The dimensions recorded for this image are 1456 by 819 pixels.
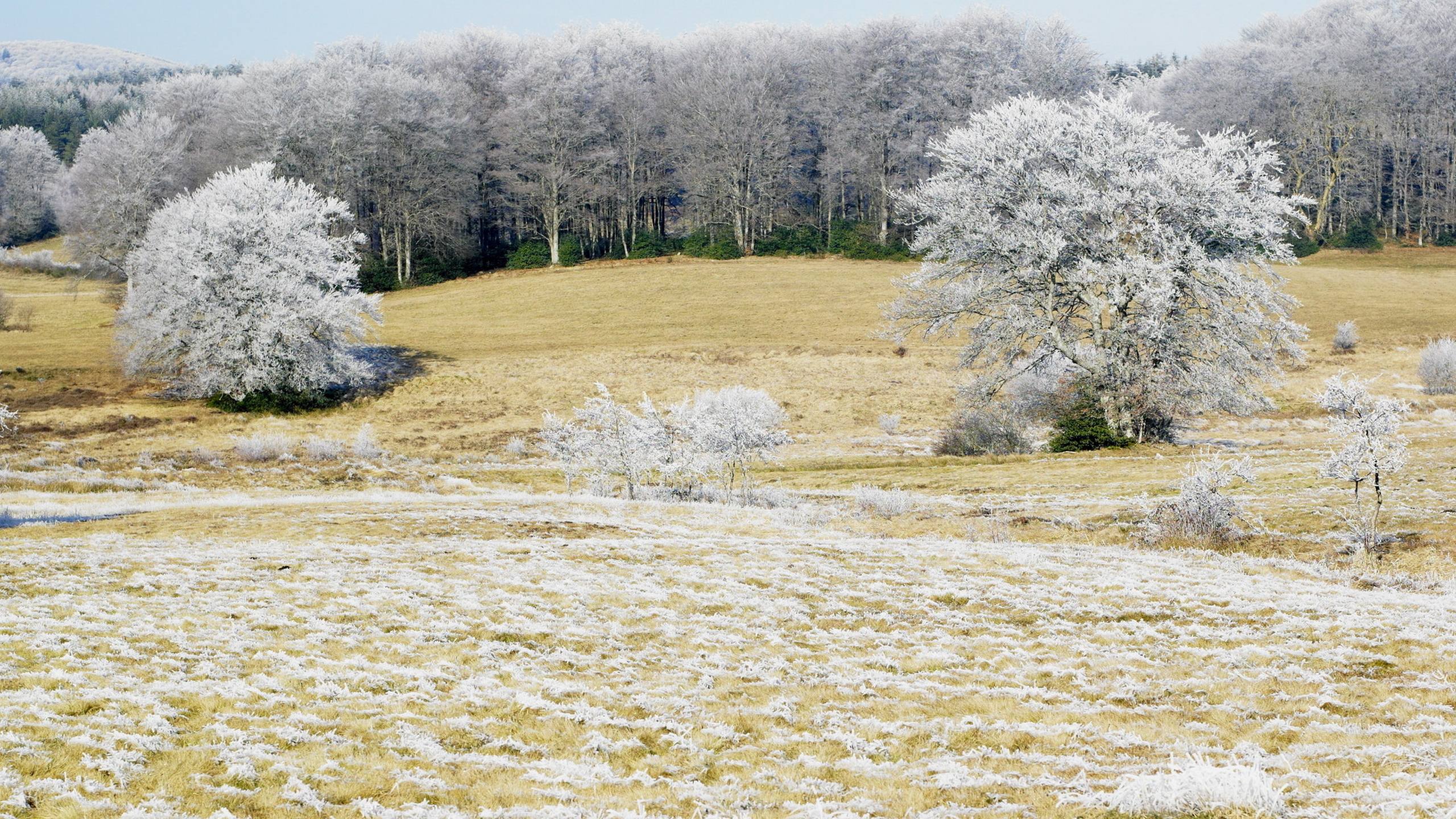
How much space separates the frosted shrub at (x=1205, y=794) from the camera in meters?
7.44

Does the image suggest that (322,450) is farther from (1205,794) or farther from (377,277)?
(377,277)

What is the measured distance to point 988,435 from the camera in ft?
144

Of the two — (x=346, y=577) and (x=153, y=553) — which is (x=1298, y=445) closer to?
(x=346, y=577)

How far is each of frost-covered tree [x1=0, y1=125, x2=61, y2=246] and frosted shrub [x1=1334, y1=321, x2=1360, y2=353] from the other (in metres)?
139

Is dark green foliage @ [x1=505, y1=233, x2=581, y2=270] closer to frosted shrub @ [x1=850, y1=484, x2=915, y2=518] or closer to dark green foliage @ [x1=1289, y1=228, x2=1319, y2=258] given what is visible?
dark green foliage @ [x1=1289, y1=228, x2=1319, y2=258]

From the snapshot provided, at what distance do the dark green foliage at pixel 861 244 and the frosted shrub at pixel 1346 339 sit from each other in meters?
37.4

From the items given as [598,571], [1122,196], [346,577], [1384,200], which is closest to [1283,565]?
[598,571]

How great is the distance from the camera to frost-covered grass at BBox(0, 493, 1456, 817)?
8.39m

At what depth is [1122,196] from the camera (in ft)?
118

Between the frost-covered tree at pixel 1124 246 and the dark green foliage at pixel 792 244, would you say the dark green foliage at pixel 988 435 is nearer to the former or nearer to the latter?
the frost-covered tree at pixel 1124 246

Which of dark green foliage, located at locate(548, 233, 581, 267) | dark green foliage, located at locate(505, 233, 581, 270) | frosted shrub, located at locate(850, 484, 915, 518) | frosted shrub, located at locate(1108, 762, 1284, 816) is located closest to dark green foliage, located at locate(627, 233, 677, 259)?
dark green foliage, located at locate(548, 233, 581, 267)

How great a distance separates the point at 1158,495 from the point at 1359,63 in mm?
88344

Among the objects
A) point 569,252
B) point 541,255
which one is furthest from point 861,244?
point 541,255

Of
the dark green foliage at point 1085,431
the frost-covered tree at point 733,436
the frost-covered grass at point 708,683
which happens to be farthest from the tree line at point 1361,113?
the frost-covered grass at point 708,683
